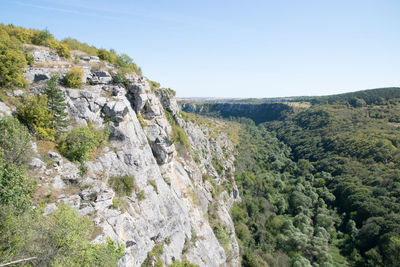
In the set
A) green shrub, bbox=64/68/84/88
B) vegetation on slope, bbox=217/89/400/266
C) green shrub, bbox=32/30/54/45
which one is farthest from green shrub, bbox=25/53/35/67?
vegetation on slope, bbox=217/89/400/266

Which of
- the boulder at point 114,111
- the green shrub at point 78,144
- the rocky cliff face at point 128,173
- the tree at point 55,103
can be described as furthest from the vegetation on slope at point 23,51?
the green shrub at point 78,144

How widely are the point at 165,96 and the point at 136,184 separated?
22.7 m

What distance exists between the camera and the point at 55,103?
14398 mm

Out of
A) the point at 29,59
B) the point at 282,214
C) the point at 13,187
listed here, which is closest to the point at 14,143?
the point at 13,187

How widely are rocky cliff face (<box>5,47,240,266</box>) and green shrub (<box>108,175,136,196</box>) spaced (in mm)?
390

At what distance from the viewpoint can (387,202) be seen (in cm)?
5406

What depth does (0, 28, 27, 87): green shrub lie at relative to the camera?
1365 cm

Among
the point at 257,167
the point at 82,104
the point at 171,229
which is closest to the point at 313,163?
the point at 257,167

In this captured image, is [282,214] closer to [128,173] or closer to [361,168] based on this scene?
[361,168]

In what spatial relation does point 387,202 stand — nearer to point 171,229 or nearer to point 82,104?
point 171,229

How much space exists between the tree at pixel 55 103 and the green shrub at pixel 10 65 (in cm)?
191

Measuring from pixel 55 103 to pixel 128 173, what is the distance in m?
7.82

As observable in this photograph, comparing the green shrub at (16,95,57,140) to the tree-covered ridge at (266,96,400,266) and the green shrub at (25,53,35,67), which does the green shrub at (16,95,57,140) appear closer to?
the green shrub at (25,53,35,67)

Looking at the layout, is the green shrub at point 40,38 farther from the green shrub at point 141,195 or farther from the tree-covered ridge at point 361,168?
the tree-covered ridge at point 361,168
